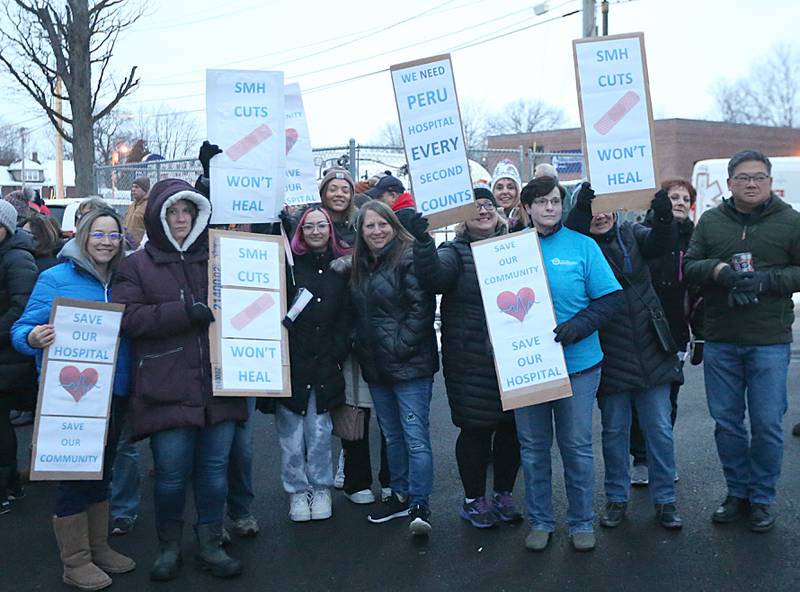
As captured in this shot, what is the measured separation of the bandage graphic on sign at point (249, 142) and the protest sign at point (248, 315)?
0.56 metres

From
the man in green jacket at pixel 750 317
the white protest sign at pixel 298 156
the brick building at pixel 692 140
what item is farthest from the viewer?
the brick building at pixel 692 140

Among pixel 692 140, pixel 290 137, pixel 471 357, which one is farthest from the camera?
pixel 692 140

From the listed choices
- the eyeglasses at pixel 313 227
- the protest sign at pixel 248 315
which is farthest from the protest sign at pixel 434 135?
the protest sign at pixel 248 315

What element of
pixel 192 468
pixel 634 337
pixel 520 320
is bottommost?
pixel 192 468

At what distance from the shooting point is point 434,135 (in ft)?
16.0

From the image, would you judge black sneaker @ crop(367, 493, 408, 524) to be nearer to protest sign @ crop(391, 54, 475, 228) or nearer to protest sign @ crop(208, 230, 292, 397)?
protest sign @ crop(208, 230, 292, 397)

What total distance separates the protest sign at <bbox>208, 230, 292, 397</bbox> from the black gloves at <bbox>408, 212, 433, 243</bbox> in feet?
2.53

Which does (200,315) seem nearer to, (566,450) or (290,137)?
(566,450)

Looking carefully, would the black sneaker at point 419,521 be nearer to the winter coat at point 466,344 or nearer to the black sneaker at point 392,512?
the black sneaker at point 392,512

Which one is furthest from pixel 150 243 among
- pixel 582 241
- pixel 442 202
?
pixel 582 241

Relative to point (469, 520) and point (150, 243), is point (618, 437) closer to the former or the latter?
point (469, 520)

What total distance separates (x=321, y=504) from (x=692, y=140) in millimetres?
47830

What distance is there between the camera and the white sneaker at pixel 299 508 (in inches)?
207

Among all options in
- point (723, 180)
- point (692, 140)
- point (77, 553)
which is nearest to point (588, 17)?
point (723, 180)
